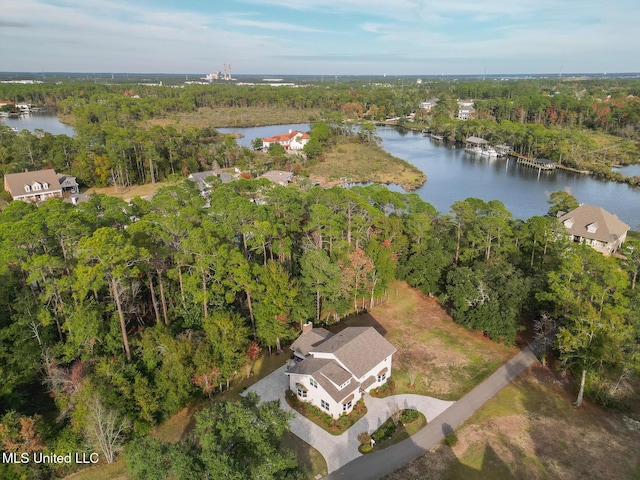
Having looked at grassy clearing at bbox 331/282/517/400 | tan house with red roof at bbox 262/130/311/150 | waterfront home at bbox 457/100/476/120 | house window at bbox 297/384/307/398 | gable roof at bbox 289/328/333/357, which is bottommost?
grassy clearing at bbox 331/282/517/400

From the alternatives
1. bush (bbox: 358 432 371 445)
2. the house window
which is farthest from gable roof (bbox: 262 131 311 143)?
bush (bbox: 358 432 371 445)

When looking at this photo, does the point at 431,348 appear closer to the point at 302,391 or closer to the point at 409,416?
the point at 409,416

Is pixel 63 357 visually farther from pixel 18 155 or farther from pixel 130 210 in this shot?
pixel 18 155

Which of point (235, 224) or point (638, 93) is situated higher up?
point (638, 93)

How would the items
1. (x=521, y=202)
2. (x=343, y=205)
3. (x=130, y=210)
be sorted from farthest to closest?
(x=521, y=202)
(x=343, y=205)
(x=130, y=210)

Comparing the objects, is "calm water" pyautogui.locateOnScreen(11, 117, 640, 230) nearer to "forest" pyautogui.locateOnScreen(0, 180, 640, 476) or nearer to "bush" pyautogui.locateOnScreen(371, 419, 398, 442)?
"forest" pyautogui.locateOnScreen(0, 180, 640, 476)

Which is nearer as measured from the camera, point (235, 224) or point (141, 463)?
point (141, 463)

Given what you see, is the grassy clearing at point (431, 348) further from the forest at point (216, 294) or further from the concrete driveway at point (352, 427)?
the forest at point (216, 294)

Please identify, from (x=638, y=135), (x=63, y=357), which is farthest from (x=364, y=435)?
(x=638, y=135)
